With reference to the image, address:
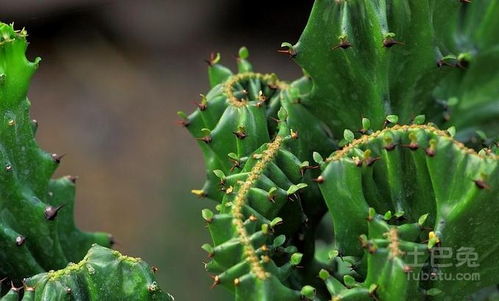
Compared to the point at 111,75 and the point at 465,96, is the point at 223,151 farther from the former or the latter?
the point at 111,75

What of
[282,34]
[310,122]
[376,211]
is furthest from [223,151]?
[282,34]

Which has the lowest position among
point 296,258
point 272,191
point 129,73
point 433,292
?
point 129,73

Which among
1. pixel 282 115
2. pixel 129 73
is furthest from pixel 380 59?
pixel 129 73

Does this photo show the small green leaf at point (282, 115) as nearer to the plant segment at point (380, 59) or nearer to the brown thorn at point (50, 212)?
the plant segment at point (380, 59)

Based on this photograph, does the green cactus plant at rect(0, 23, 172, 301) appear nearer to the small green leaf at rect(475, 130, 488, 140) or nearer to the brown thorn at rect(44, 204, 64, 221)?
the brown thorn at rect(44, 204, 64, 221)

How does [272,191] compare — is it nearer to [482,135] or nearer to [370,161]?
[370,161]
